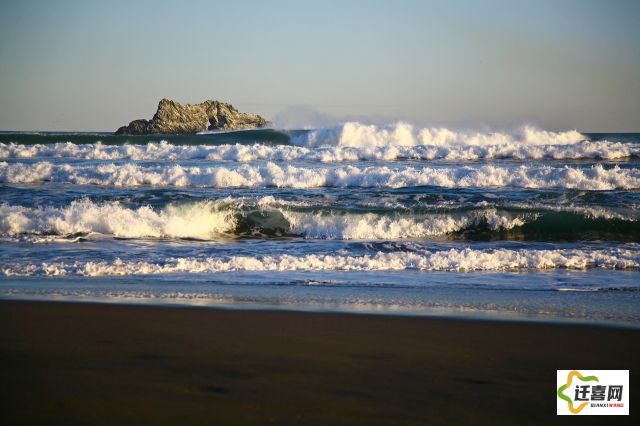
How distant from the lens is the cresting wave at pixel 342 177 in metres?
17.2

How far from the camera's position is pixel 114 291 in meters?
6.56

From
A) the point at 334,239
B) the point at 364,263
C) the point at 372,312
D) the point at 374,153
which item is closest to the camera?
the point at 372,312

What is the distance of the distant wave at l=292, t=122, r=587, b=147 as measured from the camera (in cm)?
3116

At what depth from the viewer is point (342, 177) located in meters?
18.2

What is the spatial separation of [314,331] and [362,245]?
197 inches

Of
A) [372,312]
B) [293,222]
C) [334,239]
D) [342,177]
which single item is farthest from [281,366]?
[342,177]

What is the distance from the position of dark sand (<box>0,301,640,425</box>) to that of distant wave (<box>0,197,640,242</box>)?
604 centimetres

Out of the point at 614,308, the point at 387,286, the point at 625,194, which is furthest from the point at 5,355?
the point at 625,194

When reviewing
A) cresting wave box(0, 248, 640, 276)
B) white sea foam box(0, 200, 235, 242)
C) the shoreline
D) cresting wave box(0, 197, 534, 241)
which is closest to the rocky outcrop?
cresting wave box(0, 197, 534, 241)
